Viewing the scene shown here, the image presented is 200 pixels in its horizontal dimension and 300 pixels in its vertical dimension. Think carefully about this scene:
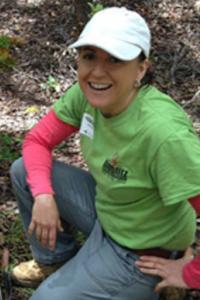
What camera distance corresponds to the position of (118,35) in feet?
6.72

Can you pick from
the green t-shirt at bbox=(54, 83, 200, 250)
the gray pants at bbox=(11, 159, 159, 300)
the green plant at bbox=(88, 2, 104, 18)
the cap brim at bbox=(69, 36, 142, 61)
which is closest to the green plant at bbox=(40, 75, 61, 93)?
the green plant at bbox=(88, 2, 104, 18)

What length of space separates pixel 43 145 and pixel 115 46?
29.7 inches

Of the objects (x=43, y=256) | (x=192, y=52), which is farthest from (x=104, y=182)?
(x=192, y=52)

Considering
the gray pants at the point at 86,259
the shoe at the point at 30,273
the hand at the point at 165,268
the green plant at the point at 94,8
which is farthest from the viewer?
the green plant at the point at 94,8

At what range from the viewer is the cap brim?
2.02 meters

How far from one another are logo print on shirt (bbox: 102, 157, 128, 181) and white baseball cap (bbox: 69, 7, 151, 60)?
Result: 16.4 inches

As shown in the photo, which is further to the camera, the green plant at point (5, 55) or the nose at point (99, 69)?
the green plant at point (5, 55)

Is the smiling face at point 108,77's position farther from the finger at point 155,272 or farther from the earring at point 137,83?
the finger at point 155,272

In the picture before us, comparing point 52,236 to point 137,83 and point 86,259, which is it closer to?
point 86,259

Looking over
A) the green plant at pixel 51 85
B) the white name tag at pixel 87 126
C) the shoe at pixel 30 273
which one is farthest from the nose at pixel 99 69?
the green plant at pixel 51 85

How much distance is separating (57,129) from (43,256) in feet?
1.92

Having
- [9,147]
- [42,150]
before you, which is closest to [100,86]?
[42,150]

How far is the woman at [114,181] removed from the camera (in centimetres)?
208

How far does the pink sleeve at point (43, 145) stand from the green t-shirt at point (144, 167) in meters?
0.09
